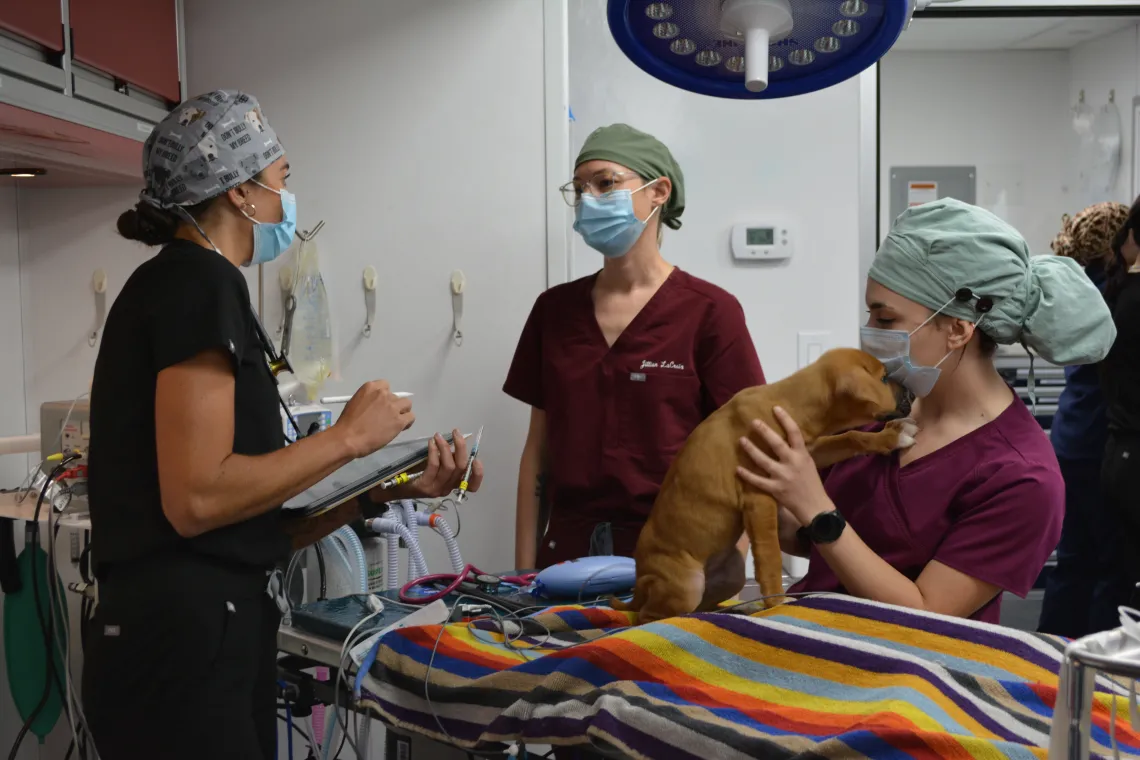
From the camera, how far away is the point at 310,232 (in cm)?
274

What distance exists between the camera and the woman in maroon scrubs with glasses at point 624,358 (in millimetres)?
2004

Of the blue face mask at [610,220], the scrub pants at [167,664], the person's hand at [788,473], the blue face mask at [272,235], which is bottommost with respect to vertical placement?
the scrub pants at [167,664]

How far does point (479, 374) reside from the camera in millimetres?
2730

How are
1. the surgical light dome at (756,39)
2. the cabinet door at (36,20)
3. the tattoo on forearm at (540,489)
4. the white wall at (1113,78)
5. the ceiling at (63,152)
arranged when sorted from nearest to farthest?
the surgical light dome at (756,39), the cabinet door at (36,20), the ceiling at (63,152), the tattoo on forearm at (540,489), the white wall at (1113,78)

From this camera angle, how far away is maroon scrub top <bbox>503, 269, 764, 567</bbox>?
Answer: 2.00 m

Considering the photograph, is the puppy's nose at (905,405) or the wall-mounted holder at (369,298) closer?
the puppy's nose at (905,405)

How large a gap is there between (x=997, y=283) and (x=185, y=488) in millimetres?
1171

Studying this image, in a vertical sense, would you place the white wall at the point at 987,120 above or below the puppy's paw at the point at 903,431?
above

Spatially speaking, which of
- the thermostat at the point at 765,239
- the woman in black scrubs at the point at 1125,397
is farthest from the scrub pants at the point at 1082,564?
the thermostat at the point at 765,239

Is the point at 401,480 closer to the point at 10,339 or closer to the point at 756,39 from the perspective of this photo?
the point at 756,39

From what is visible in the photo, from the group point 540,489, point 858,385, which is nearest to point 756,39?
point 858,385

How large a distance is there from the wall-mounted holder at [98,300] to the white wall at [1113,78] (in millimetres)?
4122

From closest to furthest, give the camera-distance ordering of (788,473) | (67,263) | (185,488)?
(185,488)
(788,473)
(67,263)

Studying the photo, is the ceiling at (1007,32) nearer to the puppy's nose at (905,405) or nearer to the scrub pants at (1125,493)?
the scrub pants at (1125,493)
